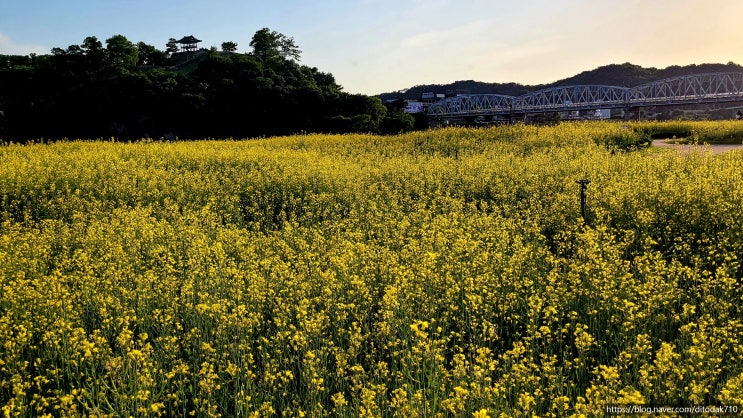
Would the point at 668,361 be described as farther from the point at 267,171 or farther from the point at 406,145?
the point at 406,145

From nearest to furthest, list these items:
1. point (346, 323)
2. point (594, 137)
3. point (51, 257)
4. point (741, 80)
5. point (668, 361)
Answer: point (668, 361) → point (346, 323) → point (51, 257) → point (594, 137) → point (741, 80)

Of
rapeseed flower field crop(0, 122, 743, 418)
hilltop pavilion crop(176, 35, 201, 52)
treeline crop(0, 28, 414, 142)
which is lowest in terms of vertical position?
rapeseed flower field crop(0, 122, 743, 418)

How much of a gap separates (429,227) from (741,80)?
10340 cm

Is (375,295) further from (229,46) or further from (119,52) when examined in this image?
(229,46)

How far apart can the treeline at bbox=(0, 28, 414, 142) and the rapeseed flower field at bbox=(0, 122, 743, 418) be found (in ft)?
117

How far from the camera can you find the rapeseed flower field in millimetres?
3689

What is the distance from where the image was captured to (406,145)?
68.2ft

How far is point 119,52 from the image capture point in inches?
2199

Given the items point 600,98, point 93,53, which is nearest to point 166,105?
point 93,53

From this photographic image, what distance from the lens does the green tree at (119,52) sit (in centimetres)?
5516

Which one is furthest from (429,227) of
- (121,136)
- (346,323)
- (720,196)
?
(121,136)

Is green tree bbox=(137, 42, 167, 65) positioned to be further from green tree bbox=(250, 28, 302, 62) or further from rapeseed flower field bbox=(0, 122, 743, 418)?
rapeseed flower field bbox=(0, 122, 743, 418)

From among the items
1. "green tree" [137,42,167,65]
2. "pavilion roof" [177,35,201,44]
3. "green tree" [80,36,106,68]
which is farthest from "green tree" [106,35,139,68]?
"pavilion roof" [177,35,201,44]

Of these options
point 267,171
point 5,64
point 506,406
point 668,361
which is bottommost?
point 506,406
